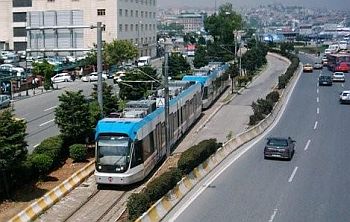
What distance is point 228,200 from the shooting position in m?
22.5

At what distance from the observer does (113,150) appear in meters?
24.4

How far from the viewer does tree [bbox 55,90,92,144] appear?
28.9 meters

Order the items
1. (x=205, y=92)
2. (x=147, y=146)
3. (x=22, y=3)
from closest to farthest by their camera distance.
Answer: (x=147, y=146) → (x=205, y=92) → (x=22, y=3)

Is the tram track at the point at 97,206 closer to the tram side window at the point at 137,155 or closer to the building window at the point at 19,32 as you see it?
the tram side window at the point at 137,155

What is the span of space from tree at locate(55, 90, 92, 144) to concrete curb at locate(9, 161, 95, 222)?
1.92 m

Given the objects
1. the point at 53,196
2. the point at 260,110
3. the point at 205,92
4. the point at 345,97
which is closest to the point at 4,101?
the point at 205,92

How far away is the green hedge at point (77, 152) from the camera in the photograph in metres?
28.7

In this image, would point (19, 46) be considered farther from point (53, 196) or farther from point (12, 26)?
point (53, 196)

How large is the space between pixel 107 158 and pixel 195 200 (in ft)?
14.6

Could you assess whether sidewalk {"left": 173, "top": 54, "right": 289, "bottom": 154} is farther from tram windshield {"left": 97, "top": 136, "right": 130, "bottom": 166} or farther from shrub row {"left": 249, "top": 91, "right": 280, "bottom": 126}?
tram windshield {"left": 97, "top": 136, "right": 130, "bottom": 166}

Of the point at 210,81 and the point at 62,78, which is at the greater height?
the point at 210,81

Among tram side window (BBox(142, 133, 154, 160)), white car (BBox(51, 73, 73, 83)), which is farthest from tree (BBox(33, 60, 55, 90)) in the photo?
tram side window (BBox(142, 133, 154, 160))

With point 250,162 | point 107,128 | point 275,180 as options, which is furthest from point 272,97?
point 107,128

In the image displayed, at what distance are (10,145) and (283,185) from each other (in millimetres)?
11811
